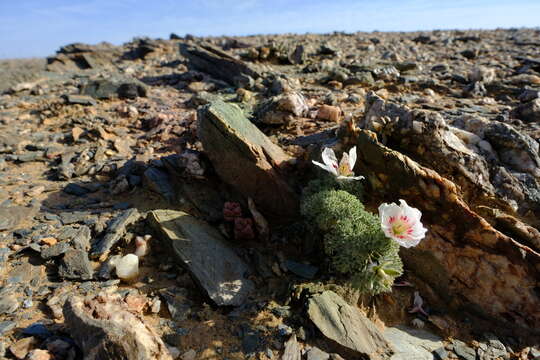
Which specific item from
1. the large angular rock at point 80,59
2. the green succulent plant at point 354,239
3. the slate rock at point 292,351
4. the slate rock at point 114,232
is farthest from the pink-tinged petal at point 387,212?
the large angular rock at point 80,59

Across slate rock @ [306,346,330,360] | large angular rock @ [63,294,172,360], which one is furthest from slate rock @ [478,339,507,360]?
large angular rock @ [63,294,172,360]

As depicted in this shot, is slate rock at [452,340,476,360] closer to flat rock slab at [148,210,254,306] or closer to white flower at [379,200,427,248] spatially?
white flower at [379,200,427,248]

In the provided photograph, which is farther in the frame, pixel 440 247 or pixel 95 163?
pixel 95 163

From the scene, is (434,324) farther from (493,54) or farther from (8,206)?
(493,54)

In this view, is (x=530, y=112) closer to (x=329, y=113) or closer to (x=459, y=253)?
(x=329, y=113)

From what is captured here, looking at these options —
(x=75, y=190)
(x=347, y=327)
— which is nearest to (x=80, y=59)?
(x=75, y=190)

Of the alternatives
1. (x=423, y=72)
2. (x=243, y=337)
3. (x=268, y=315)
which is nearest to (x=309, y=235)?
(x=268, y=315)

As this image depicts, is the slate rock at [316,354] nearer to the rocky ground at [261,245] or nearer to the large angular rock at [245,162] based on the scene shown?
the rocky ground at [261,245]
